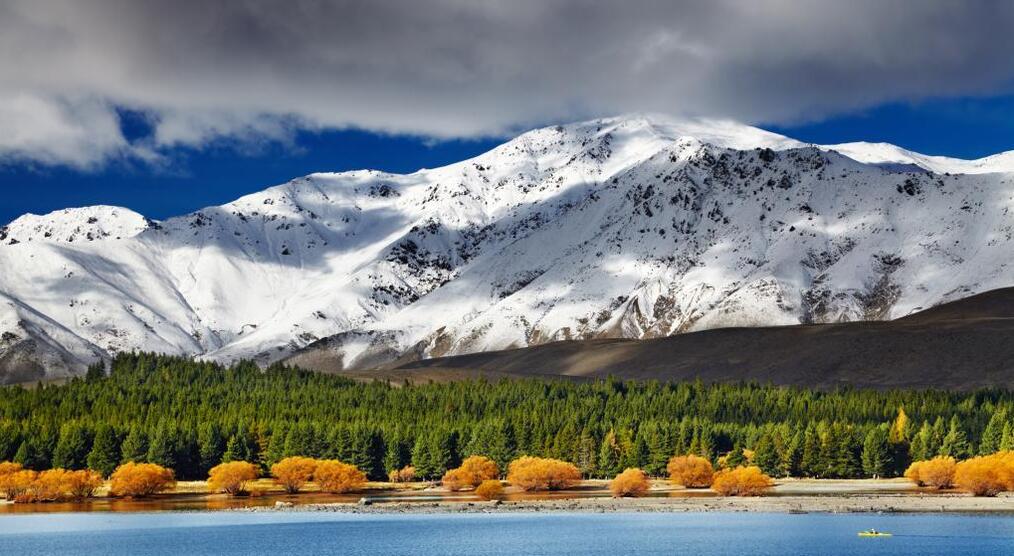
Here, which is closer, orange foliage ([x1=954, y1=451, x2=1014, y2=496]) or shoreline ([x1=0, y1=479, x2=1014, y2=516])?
shoreline ([x1=0, y1=479, x2=1014, y2=516])

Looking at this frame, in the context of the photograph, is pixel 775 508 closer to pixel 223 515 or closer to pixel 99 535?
pixel 223 515

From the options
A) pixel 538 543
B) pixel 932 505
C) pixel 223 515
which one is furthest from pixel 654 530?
pixel 223 515

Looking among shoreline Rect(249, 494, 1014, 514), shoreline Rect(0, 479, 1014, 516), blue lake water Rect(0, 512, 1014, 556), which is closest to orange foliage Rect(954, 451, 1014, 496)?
shoreline Rect(0, 479, 1014, 516)

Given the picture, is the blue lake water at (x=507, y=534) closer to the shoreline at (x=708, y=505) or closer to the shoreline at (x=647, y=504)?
the shoreline at (x=708, y=505)

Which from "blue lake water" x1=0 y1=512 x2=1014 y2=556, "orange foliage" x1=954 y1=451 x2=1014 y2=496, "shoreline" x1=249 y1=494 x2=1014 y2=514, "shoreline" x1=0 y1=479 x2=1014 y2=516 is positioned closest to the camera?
"blue lake water" x1=0 y1=512 x2=1014 y2=556

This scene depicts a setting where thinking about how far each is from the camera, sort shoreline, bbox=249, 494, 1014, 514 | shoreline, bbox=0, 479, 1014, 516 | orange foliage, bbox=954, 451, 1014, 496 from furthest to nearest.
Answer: orange foliage, bbox=954, 451, 1014, 496
shoreline, bbox=0, 479, 1014, 516
shoreline, bbox=249, 494, 1014, 514

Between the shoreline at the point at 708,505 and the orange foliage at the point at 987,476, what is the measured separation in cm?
341

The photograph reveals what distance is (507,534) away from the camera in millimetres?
146250

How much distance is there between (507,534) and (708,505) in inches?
1694

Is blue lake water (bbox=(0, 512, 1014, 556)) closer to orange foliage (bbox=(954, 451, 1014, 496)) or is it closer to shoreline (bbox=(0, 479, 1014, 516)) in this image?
shoreline (bbox=(0, 479, 1014, 516))

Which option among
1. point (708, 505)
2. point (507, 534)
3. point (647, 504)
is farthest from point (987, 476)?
point (507, 534)

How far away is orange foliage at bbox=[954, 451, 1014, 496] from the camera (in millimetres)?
190875

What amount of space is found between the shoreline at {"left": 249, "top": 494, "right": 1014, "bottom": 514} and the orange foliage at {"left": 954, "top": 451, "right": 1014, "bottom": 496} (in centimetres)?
341

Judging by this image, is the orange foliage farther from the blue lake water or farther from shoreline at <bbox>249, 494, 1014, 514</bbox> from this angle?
the blue lake water
